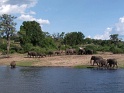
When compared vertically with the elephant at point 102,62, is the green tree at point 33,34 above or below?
above

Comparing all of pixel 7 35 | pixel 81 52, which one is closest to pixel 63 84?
pixel 81 52

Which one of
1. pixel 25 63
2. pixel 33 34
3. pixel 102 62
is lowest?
pixel 25 63

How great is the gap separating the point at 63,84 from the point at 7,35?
48.1 m

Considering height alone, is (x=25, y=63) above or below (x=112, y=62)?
below

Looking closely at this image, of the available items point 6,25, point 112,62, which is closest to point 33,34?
point 6,25

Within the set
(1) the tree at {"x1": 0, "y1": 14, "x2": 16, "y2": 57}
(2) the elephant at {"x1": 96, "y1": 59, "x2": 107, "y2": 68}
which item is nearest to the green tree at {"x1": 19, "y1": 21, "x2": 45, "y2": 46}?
(1) the tree at {"x1": 0, "y1": 14, "x2": 16, "y2": 57}

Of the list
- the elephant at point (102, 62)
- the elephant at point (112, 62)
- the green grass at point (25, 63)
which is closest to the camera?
the elephant at point (112, 62)

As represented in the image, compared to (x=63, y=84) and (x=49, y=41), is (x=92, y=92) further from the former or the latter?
(x=49, y=41)

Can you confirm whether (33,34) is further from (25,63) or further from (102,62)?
(102,62)

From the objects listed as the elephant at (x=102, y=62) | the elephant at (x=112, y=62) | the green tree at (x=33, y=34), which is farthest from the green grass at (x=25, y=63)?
the green tree at (x=33, y=34)

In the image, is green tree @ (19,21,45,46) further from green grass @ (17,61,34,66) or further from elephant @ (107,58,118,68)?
elephant @ (107,58,118,68)

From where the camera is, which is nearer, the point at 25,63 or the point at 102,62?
the point at 102,62

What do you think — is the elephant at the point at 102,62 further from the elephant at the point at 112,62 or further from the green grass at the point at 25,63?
the green grass at the point at 25,63

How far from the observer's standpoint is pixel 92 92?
97.6ft
